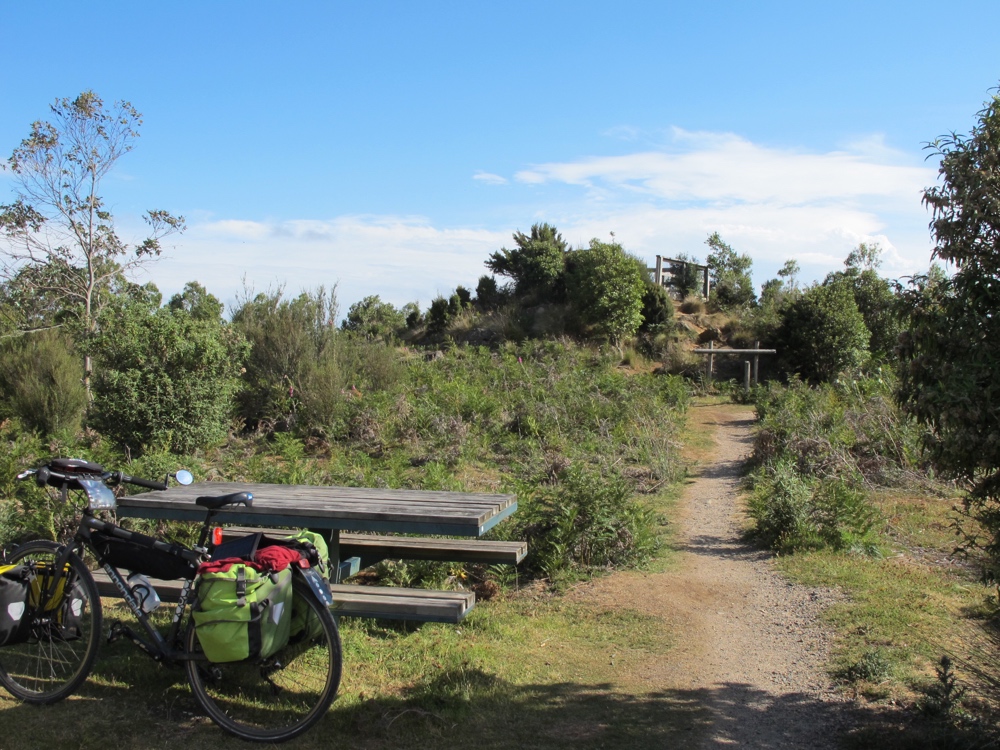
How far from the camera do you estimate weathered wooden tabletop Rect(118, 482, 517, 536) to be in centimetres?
393

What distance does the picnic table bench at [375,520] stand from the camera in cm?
389

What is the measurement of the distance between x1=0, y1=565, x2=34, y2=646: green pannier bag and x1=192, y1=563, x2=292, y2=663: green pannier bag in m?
0.99

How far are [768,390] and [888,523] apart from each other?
955 cm

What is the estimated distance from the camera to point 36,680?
3758 millimetres

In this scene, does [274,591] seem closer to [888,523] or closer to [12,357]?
[888,523]

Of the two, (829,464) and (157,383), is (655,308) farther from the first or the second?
(157,383)

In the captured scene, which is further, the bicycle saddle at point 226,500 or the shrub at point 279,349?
the shrub at point 279,349

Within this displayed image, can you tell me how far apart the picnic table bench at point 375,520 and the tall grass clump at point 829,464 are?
2.27 m

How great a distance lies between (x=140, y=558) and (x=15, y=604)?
61 cm

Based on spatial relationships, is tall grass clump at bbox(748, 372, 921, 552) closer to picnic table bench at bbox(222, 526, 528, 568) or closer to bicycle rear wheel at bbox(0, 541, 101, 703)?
picnic table bench at bbox(222, 526, 528, 568)

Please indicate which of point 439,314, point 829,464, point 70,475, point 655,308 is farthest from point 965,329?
point 439,314

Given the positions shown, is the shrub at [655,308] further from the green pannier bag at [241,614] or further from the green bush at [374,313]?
the green pannier bag at [241,614]

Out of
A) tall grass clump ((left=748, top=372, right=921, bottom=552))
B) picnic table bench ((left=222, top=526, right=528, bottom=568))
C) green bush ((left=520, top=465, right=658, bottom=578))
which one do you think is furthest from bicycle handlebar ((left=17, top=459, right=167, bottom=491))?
tall grass clump ((left=748, top=372, right=921, bottom=552))

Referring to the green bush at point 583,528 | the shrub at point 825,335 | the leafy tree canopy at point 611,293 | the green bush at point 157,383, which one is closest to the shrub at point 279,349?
the green bush at point 157,383
